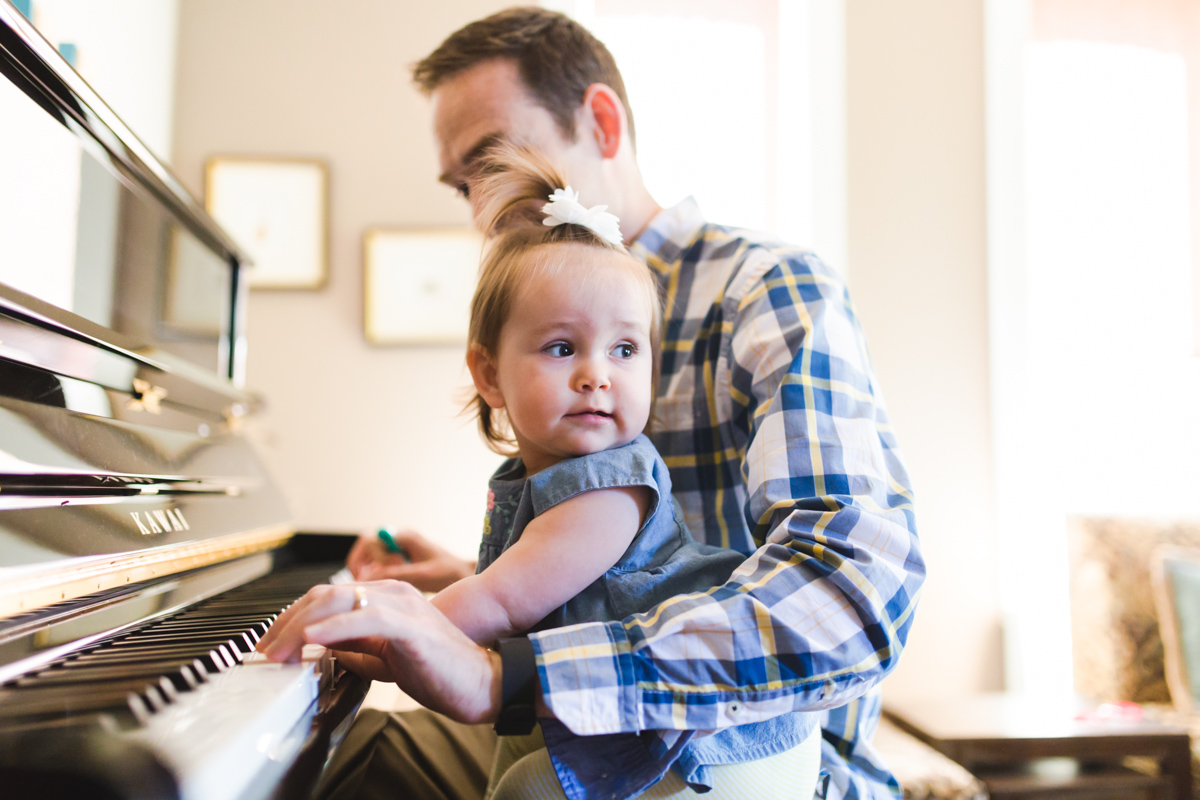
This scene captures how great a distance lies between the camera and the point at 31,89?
0.87 meters

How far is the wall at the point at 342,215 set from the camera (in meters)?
2.84

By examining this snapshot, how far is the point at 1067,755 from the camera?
1.87m

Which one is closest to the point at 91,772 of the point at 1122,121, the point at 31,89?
the point at 31,89

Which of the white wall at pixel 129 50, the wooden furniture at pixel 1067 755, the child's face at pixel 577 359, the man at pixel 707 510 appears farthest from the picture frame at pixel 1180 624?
the white wall at pixel 129 50

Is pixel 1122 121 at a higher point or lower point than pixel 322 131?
higher

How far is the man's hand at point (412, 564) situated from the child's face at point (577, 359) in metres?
0.38

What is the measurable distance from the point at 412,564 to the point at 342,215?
2.03 m

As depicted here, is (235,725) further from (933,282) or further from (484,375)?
(933,282)

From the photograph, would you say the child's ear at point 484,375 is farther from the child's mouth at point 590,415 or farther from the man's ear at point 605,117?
the man's ear at point 605,117

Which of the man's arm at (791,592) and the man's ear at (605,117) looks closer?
the man's arm at (791,592)

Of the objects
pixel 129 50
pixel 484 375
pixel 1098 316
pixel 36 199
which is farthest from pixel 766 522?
pixel 1098 316

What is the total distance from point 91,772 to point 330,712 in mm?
237

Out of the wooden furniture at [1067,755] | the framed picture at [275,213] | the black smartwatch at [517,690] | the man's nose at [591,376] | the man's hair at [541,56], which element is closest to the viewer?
the black smartwatch at [517,690]

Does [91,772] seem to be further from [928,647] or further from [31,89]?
[928,647]
